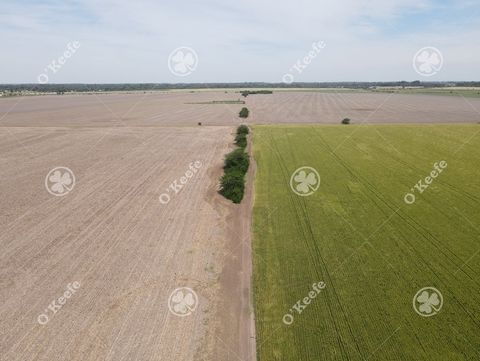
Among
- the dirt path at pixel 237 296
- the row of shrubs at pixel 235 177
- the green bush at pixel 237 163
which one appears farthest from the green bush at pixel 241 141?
the dirt path at pixel 237 296

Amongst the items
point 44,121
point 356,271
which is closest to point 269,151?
point 356,271

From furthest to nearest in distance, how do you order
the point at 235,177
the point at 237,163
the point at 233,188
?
the point at 237,163 → the point at 235,177 → the point at 233,188

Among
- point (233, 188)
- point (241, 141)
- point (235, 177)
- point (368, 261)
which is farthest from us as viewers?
point (241, 141)

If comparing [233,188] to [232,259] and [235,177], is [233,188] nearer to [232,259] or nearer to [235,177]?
[235,177]

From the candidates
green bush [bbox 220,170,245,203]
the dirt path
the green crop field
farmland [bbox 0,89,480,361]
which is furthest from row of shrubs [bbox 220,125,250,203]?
the dirt path

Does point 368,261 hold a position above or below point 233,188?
below

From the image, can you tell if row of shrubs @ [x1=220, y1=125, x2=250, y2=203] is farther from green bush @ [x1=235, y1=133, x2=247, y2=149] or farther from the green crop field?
green bush @ [x1=235, y1=133, x2=247, y2=149]

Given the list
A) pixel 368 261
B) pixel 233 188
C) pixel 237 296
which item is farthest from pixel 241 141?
pixel 237 296

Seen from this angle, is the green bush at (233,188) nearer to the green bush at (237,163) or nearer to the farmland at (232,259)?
the farmland at (232,259)

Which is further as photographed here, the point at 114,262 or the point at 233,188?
the point at 233,188
